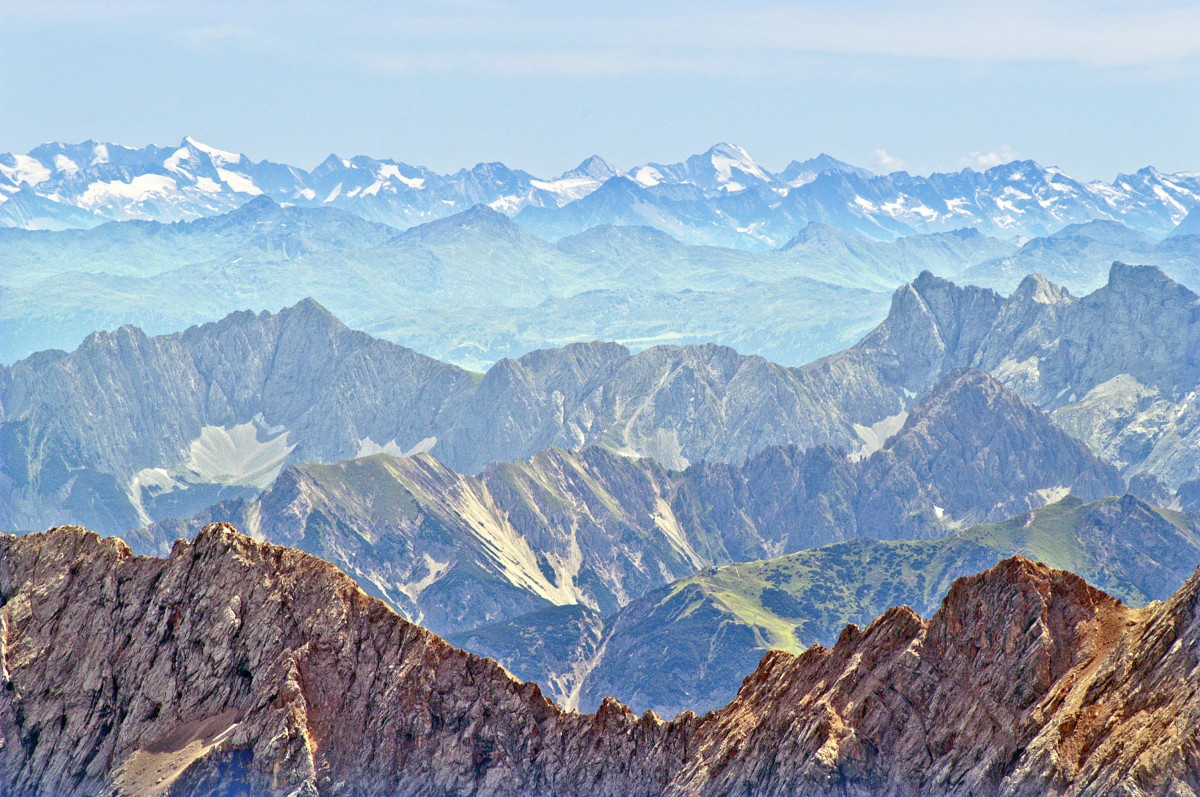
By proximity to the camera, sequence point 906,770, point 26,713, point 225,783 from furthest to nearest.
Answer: point 26,713 → point 225,783 → point 906,770

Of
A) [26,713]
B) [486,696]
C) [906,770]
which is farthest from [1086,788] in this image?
[26,713]

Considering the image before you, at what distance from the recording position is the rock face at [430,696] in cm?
15488

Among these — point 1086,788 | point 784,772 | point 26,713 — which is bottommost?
point 26,713

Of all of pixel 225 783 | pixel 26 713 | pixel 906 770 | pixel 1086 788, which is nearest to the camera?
pixel 1086 788

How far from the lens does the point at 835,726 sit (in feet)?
523

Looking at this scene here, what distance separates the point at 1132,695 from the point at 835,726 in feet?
93.2

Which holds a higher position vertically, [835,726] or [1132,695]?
[1132,695]

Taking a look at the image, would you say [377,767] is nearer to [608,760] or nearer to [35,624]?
[608,760]

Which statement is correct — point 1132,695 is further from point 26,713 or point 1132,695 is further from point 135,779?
point 26,713

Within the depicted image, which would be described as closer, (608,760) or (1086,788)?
(1086,788)

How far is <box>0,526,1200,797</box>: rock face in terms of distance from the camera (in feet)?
508

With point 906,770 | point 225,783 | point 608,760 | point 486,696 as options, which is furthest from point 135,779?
point 906,770

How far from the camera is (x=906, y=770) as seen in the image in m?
156

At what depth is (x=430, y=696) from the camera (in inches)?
7028
